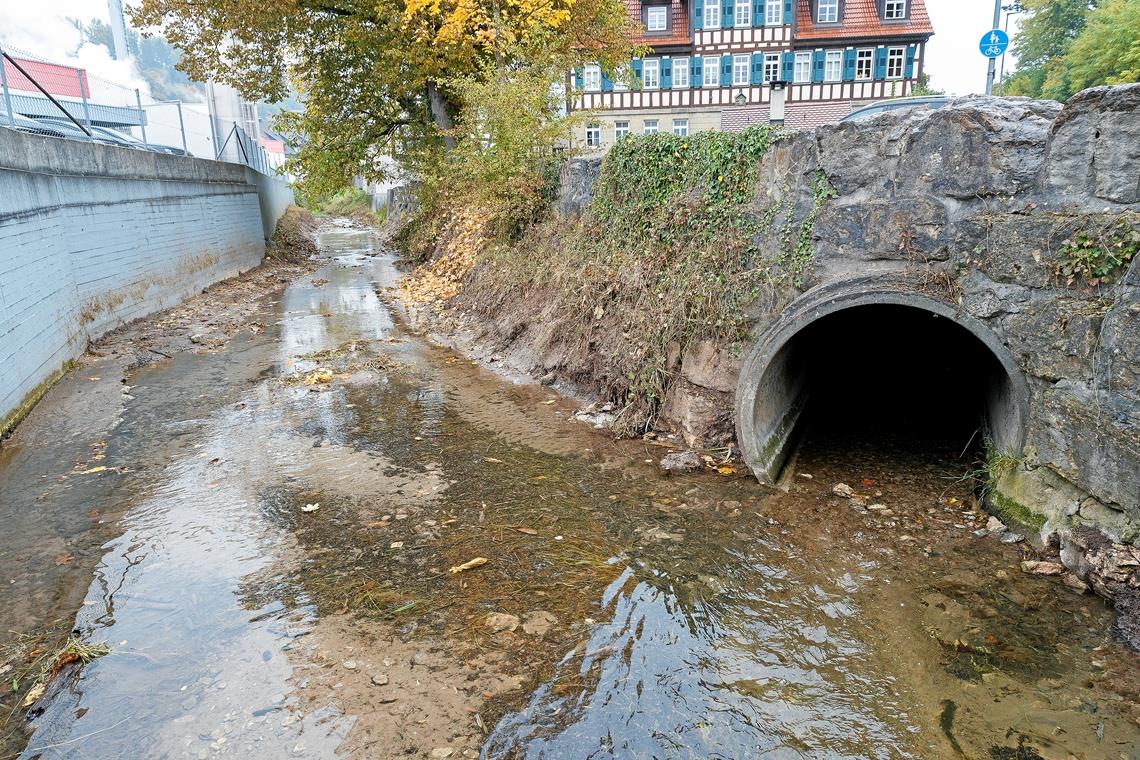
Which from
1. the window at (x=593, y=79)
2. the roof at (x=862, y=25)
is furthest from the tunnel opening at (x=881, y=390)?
the window at (x=593, y=79)

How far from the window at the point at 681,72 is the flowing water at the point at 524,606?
32379 mm

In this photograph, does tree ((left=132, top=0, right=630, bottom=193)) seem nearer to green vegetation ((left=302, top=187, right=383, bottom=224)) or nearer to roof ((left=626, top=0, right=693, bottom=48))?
roof ((left=626, top=0, right=693, bottom=48))

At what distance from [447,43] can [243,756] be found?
1597cm

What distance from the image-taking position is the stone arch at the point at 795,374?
5.73 m

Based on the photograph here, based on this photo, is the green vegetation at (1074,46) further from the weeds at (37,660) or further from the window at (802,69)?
the weeds at (37,660)

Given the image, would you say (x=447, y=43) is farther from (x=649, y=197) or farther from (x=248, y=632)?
(x=248, y=632)

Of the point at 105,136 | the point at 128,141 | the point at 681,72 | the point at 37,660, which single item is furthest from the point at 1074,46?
the point at 37,660

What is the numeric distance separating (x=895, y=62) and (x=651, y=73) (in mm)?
11719

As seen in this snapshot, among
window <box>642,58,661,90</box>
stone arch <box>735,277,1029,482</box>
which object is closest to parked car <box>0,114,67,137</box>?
stone arch <box>735,277,1029,482</box>

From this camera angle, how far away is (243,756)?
11.7 feet

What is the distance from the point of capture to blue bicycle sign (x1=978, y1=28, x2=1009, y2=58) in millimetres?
14344

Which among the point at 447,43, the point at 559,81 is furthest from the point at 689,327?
the point at 447,43

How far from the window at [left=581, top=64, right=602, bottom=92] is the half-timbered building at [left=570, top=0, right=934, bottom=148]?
0.05 metres

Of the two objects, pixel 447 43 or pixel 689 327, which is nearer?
pixel 689 327
